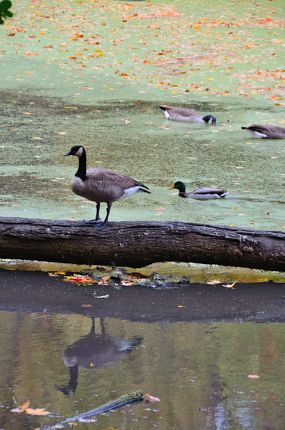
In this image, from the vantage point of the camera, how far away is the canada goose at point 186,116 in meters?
14.5

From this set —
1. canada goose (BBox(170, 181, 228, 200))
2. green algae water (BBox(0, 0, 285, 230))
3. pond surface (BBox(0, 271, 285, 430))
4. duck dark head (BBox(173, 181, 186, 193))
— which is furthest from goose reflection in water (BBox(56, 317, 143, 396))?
duck dark head (BBox(173, 181, 186, 193))

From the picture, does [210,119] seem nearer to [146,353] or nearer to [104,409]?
[146,353]

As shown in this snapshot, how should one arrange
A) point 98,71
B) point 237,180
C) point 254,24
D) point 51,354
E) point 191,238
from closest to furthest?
point 51,354 → point 191,238 → point 237,180 → point 98,71 → point 254,24

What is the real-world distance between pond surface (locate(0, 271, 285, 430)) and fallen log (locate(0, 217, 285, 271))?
0.72 feet

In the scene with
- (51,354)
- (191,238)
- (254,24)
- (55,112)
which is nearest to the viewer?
(51,354)

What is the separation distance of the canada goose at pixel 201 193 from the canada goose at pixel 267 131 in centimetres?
296

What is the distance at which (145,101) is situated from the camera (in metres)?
16.4

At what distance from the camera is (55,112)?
15.4m

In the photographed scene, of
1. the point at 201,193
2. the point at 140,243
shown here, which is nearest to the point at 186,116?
the point at 201,193

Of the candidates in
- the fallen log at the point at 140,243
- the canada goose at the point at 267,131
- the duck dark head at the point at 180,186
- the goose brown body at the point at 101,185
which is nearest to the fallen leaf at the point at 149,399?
the fallen log at the point at 140,243

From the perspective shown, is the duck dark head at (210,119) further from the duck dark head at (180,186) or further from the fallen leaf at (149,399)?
the fallen leaf at (149,399)

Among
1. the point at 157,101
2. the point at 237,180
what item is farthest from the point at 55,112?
the point at 237,180

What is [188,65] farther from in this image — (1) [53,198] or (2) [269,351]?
(2) [269,351]

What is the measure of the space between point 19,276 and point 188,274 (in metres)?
1.35
